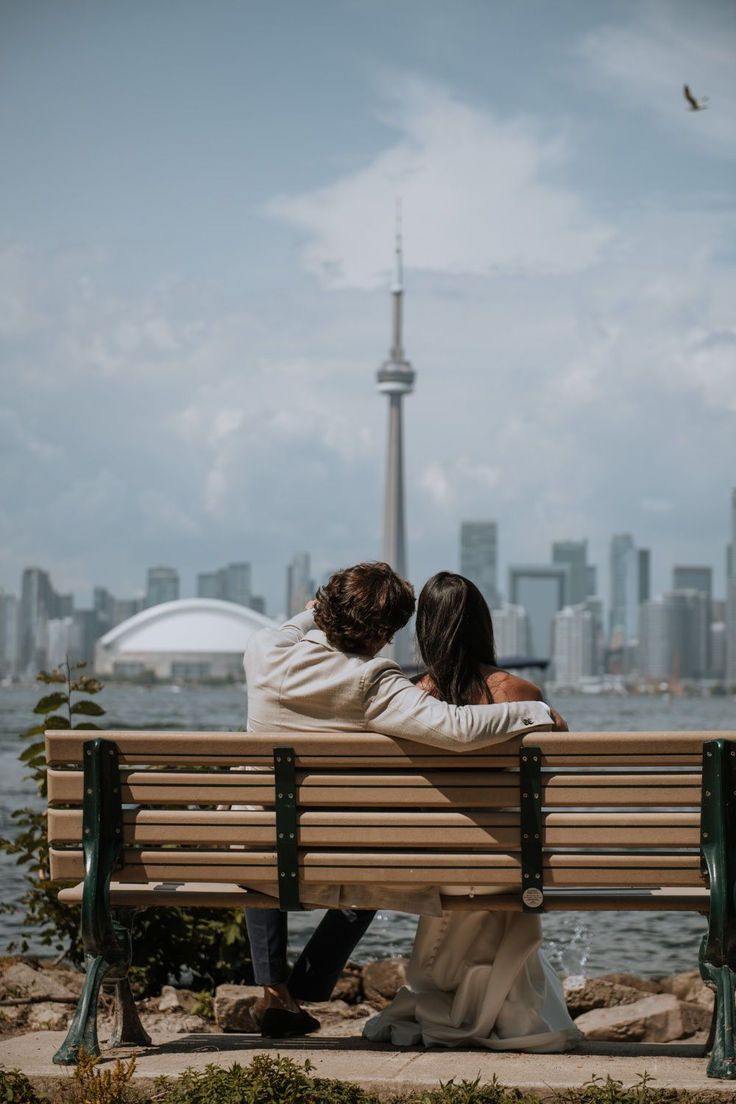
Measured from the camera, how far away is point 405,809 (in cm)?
343

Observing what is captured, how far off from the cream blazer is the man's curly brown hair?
39 millimetres

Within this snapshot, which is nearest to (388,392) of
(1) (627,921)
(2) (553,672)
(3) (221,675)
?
(3) (221,675)

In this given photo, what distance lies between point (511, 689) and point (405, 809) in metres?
0.44

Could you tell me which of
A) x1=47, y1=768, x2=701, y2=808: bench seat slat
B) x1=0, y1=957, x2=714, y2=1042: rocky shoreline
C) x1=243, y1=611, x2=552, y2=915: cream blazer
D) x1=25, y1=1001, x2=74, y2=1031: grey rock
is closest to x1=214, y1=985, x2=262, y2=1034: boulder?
x1=0, y1=957, x2=714, y2=1042: rocky shoreline

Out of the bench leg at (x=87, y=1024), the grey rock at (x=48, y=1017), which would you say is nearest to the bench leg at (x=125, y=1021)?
the bench leg at (x=87, y=1024)

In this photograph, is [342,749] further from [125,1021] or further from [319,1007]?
[319,1007]

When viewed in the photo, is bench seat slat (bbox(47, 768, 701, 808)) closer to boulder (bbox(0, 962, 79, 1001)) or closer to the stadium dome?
boulder (bbox(0, 962, 79, 1001))

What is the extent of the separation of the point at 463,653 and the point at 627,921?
6122mm

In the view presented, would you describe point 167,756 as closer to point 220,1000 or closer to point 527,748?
point 527,748

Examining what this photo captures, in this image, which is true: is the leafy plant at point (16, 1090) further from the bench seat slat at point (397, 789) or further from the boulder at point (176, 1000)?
the boulder at point (176, 1000)

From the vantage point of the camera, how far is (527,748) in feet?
11.0

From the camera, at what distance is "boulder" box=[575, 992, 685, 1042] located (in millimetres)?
5180

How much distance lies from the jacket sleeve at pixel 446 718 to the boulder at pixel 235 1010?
1.78 metres

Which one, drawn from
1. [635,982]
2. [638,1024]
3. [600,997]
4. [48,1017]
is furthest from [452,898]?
[635,982]
